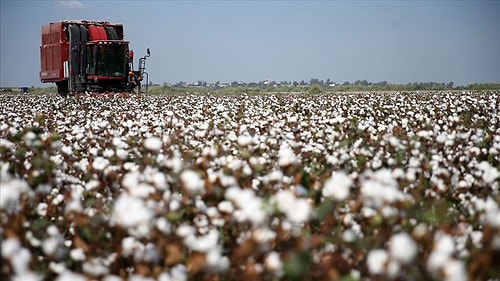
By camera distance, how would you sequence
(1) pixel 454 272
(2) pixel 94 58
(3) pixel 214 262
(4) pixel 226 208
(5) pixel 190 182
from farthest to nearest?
1. (2) pixel 94 58
2. (4) pixel 226 208
3. (5) pixel 190 182
4. (3) pixel 214 262
5. (1) pixel 454 272

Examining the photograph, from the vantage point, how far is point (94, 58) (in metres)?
20.8

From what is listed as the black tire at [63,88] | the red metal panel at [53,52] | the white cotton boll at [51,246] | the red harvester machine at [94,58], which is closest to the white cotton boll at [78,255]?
the white cotton boll at [51,246]

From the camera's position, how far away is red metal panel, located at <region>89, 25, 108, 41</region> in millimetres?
21219

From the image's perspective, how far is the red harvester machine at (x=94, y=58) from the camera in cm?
2094

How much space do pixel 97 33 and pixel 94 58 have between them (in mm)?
1216

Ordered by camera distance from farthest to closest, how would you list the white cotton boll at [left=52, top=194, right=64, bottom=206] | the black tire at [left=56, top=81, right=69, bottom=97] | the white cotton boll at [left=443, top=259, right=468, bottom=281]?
the black tire at [left=56, top=81, right=69, bottom=97], the white cotton boll at [left=52, top=194, right=64, bottom=206], the white cotton boll at [left=443, top=259, right=468, bottom=281]

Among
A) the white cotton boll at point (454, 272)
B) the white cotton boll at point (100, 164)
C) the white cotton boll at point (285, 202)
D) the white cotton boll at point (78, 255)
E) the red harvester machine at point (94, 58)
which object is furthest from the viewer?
the red harvester machine at point (94, 58)

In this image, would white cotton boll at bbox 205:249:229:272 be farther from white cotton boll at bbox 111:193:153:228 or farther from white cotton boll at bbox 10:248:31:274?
white cotton boll at bbox 10:248:31:274

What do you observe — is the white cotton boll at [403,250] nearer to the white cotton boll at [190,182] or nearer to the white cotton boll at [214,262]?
the white cotton boll at [214,262]

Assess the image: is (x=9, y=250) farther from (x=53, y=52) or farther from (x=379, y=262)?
(x=53, y=52)

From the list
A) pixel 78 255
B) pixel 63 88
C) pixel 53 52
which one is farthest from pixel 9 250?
pixel 63 88

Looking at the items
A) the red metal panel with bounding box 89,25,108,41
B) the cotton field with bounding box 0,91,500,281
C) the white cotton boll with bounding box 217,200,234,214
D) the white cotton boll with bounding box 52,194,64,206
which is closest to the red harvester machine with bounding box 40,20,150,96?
the red metal panel with bounding box 89,25,108,41

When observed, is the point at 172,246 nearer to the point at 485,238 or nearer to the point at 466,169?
the point at 485,238

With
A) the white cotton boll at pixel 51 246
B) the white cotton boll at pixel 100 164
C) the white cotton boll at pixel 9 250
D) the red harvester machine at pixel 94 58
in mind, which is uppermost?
the red harvester machine at pixel 94 58
